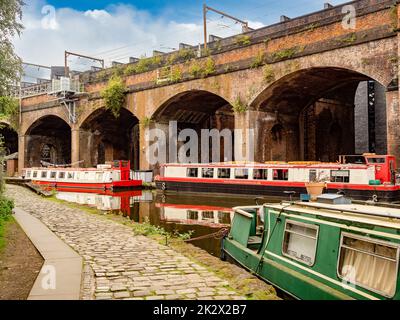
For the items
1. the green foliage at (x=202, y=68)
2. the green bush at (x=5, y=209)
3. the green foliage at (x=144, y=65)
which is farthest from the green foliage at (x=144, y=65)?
the green bush at (x=5, y=209)

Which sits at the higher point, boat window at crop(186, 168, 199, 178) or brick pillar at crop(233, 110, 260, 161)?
brick pillar at crop(233, 110, 260, 161)

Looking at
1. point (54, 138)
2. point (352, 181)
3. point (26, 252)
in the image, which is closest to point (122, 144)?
point (54, 138)

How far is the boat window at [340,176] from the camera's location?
16.2m

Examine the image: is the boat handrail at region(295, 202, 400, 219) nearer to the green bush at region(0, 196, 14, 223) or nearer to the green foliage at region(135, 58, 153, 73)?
the green bush at region(0, 196, 14, 223)

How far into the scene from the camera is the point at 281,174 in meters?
Answer: 18.2

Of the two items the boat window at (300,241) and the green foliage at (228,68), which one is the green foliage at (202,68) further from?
the boat window at (300,241)

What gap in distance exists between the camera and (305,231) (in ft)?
17.3

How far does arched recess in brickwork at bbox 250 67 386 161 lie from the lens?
18.9 metres

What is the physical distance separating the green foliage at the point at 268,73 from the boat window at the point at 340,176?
16.3 ft

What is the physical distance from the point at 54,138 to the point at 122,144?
763 centimetres

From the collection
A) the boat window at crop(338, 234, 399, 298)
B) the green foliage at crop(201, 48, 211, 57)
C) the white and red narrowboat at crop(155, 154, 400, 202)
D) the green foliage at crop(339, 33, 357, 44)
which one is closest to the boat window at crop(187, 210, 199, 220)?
the white and red narrowboat at crop(155, 154, 400, 202)

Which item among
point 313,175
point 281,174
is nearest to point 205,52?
point 281,174

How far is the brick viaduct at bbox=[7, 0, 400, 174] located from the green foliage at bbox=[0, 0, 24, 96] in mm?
12407
